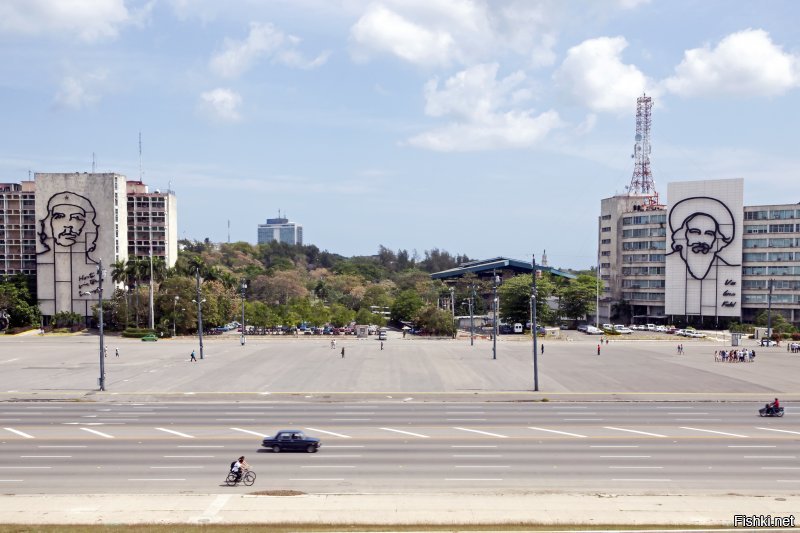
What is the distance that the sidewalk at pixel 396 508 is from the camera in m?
24.2

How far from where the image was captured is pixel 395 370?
224 feet

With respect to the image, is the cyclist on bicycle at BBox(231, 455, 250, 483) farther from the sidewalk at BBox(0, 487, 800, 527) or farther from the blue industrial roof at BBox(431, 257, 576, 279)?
A: the blue industrial roof at BBox(431, 257, 576, 279)

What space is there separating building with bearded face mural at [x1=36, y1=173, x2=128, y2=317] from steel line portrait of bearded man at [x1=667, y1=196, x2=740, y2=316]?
10557 centimetres

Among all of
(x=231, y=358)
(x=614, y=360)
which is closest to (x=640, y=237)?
(x=614, y=360)

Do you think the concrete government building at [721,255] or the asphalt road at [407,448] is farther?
the concrete government building at [721,255]

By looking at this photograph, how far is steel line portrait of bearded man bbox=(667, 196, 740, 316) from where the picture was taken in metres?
128

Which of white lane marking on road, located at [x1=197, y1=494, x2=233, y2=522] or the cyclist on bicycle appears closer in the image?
white lane marking on road, located at [x1=197, y1=494, x2=233, y2=522]

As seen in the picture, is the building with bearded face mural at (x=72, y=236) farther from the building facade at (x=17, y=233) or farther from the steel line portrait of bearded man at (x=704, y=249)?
the steel line portrait of bearded man at (x=704, y=249)

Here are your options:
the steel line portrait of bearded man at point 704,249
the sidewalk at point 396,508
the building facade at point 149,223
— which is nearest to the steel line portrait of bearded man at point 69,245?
the building facade at point 149,223

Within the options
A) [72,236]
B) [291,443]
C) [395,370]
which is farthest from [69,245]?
[291,443]

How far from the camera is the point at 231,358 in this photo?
79000 mm

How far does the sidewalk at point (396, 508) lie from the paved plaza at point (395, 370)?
2554 cm

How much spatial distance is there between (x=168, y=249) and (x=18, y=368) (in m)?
69.0

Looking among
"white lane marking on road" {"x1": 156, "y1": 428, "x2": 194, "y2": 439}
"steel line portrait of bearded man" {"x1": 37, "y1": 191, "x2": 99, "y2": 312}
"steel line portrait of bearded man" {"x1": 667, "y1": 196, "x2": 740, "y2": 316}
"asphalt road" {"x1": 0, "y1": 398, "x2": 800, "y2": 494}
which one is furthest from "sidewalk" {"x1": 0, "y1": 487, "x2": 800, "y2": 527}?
"steel line portrait of bearded man" {"x1": 667, "y1": 196, "x2": 740, "y2": 316}
